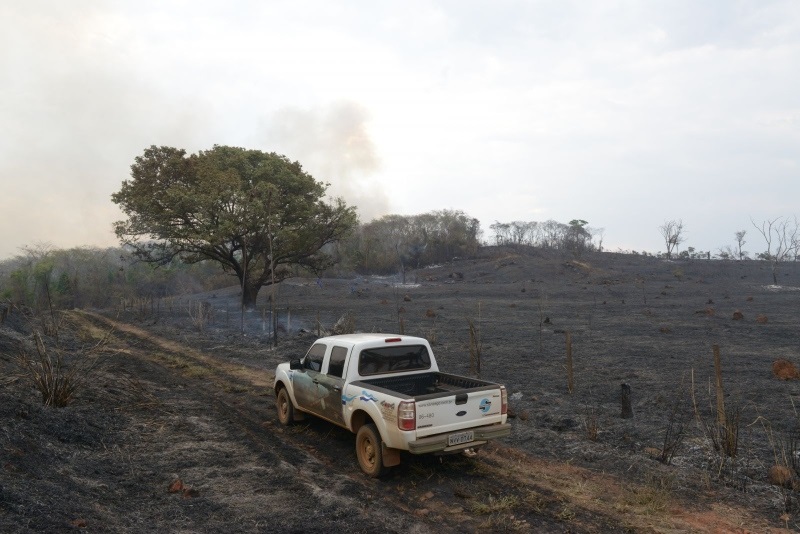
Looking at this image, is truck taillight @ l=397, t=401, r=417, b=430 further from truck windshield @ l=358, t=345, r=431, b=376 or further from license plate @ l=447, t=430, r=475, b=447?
truck windshield @ l=358, t=345, r=431, b=376

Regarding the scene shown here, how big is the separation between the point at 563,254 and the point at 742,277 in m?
27.8

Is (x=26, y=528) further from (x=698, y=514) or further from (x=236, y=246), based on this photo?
(x=236, y=246)

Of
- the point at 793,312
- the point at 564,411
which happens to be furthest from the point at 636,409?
the point at 793,312

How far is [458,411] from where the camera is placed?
7262 mm

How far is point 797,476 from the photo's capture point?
23.0 ft

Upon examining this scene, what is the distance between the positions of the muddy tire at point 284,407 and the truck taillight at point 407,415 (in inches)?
150

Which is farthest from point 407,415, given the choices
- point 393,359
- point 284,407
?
point 284,407

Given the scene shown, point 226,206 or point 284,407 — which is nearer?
point 284,407

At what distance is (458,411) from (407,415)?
82 cm

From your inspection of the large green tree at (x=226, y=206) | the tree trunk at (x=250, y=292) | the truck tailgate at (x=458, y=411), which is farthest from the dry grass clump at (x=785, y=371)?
the tree trunk at (x=250, y=292)

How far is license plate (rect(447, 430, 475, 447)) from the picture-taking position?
7.13 metres

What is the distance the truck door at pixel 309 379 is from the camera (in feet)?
30.0

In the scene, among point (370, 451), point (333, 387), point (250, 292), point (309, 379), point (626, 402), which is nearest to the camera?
point (370, 451)

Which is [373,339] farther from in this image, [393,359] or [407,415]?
[407,415]
